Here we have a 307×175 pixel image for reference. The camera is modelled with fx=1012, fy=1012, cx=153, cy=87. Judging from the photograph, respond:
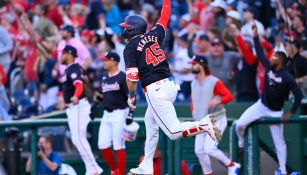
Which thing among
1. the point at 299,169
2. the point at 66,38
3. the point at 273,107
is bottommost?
the point at 299,169

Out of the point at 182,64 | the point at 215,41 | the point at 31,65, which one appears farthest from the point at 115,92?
the point at 31,65

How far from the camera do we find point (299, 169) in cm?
1395

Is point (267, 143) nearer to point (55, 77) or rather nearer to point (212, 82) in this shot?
point (212, 82)

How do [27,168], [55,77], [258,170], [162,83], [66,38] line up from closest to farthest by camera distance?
[162,83], [258,170], [27,168], [66,38], [55,77]

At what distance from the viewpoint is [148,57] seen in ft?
38.5

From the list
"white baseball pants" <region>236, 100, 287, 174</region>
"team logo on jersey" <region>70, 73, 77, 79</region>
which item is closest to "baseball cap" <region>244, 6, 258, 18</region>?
"white baseball pants" <region>236, 100, 287, 174</region>

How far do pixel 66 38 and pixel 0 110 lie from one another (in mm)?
1498

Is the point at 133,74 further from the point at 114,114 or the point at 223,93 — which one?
the point at 223,93

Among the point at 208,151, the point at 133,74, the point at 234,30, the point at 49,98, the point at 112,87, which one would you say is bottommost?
the point at 208,151

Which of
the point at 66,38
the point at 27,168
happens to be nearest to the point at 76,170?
the point at 27,168

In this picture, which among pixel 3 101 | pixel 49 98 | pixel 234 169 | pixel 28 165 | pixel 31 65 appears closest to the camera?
pixel 234 169

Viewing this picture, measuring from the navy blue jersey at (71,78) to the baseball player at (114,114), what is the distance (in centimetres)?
35

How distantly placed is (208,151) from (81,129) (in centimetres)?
181

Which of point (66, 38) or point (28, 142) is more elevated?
point (66, 38)
